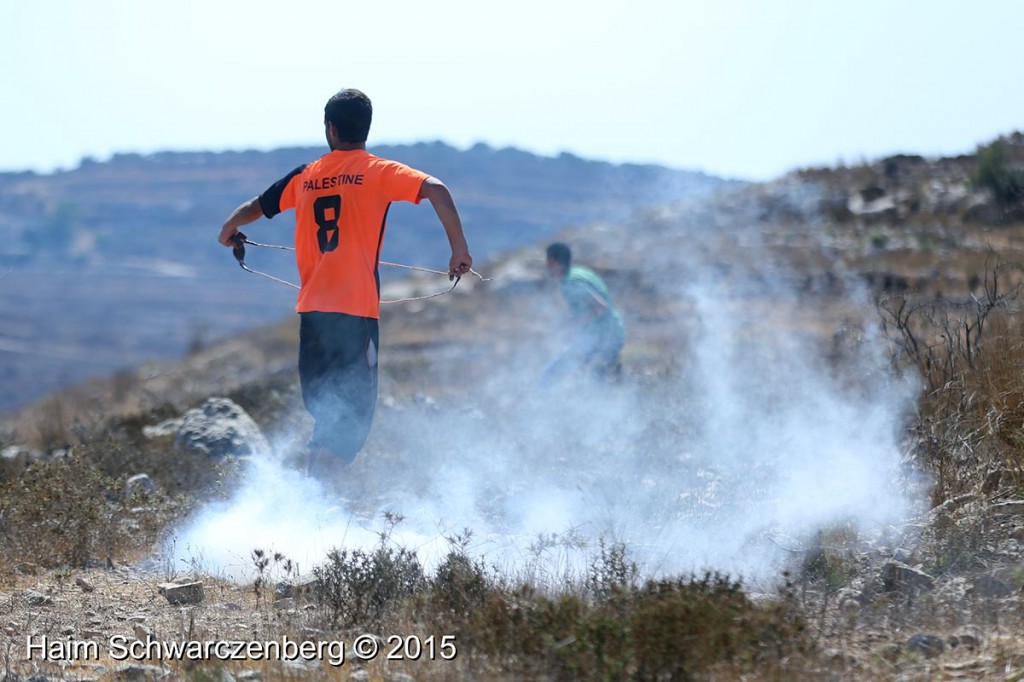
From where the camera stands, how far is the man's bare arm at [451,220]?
4906 millimetres

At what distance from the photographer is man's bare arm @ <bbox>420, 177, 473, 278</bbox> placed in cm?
491

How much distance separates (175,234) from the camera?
277 feet

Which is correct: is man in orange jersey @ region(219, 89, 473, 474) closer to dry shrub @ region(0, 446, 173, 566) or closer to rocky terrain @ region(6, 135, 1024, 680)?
rocky terrain @ region(6, 135, 1024, 680)

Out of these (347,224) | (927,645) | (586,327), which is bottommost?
(927,645)

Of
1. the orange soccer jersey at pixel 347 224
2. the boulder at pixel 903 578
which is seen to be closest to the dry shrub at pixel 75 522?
the orange soccer jersey at pixel 347 224

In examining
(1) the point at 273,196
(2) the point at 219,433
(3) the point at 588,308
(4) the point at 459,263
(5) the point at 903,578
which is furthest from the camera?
(3) the point at 588,308

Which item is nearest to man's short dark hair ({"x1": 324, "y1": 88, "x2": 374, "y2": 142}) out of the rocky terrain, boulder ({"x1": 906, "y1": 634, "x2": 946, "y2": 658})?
the rocky terrain

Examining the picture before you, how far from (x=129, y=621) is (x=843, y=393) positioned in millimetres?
4327

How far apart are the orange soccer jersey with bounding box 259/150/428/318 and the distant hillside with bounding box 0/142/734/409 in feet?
189

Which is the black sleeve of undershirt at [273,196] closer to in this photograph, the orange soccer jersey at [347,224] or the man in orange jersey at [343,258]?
the man in orange jersey at [343,258]

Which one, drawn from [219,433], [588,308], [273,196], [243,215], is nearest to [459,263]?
[273,196]

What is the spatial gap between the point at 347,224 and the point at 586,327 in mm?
4302

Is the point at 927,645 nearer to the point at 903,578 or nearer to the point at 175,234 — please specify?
the point at 903,578

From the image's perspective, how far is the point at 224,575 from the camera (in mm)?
4949
